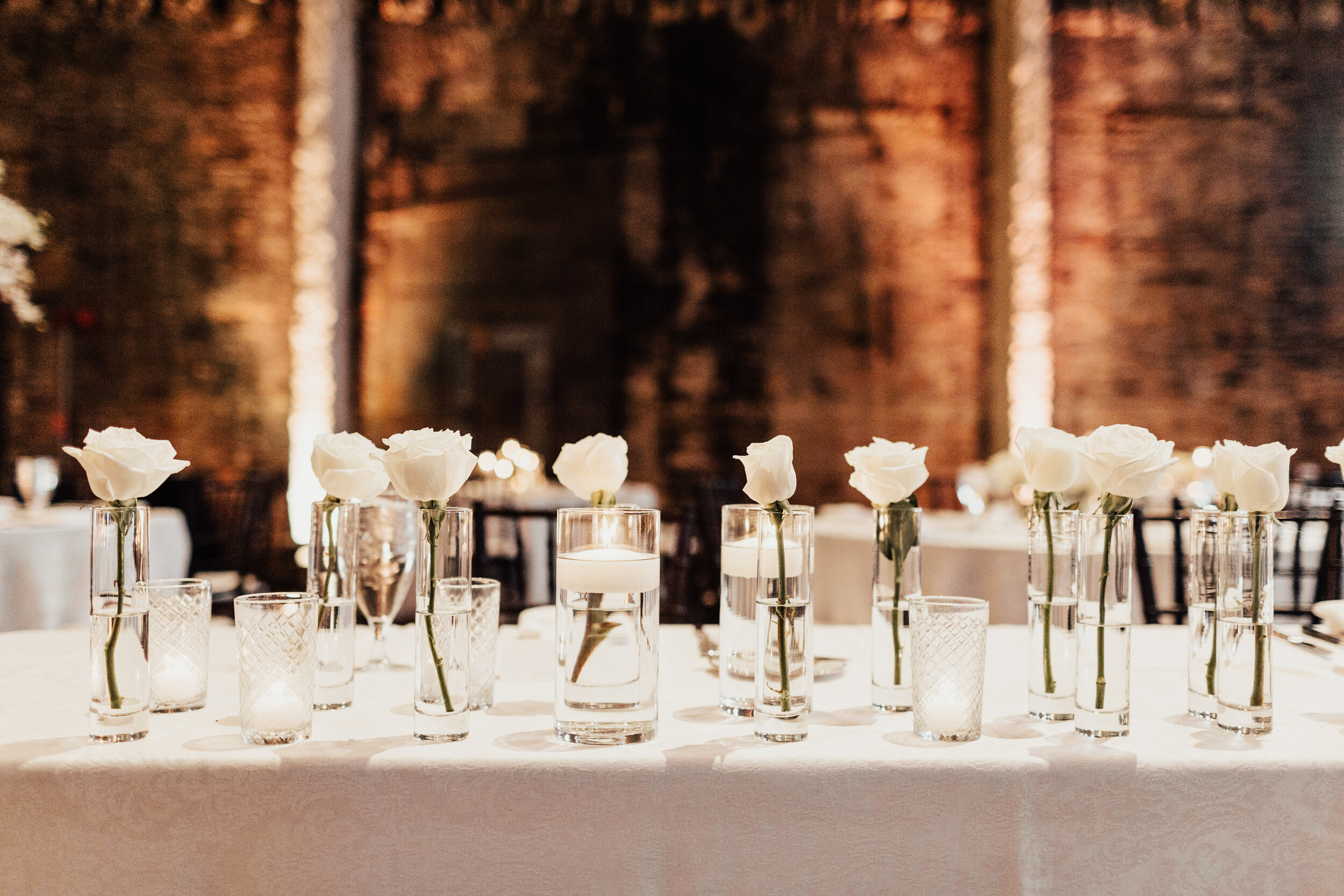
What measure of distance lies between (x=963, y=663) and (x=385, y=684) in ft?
2.19

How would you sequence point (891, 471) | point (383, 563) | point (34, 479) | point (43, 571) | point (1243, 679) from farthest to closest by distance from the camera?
point (34, 479) < point (43, 571) < point (383, 563) < point (891, 471) < point (1243, 679)

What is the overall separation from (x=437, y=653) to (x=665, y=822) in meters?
0.26

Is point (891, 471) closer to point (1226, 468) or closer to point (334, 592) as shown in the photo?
point (1226, 468)

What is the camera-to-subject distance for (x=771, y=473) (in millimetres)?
944

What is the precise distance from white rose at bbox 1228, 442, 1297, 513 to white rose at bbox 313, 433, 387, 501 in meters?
0.92

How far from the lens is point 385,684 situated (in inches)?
46.7

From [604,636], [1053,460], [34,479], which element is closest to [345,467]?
[604,636]

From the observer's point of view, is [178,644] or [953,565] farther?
[953,565]

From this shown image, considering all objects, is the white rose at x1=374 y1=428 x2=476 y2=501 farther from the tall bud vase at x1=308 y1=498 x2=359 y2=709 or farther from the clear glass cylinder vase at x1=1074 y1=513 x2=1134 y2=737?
the clear glass cylinder vase at x1=1074 y1=513 x2=1134 y2=737

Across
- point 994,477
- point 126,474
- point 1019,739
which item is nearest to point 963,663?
point 1019,739

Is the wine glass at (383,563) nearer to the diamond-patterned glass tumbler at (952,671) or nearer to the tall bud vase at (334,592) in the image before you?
the tall bud vase at (334,592)

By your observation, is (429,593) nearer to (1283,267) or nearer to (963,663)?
(963,663)

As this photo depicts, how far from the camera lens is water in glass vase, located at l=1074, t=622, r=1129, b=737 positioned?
0.96 metres

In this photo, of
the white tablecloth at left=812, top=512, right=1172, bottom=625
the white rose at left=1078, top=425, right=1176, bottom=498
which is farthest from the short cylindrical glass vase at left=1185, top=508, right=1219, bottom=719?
the white tablecloth at left=812, top=512, right=1172, bottom=625
